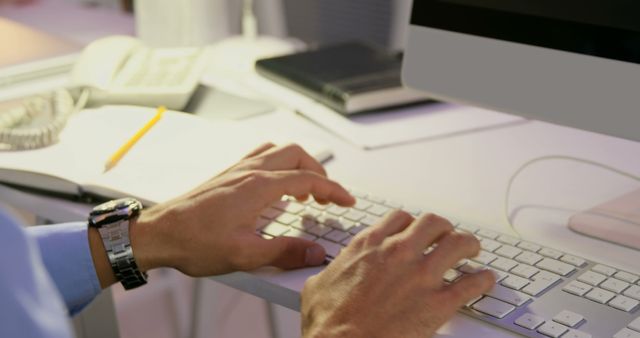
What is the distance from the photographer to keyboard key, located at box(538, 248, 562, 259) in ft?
2.59

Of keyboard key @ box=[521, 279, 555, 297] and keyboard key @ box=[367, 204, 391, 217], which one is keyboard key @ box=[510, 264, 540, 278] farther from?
keyboard key @ box=[367, 204, 391, 217]

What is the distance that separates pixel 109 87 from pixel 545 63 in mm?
607

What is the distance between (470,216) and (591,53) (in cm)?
20

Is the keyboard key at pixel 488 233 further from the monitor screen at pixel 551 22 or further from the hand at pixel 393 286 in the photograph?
the monitor screen at pixel 551 22

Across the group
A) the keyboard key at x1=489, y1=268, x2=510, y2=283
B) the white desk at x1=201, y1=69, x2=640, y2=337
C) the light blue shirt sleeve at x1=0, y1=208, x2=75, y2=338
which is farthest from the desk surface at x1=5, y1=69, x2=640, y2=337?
the light blue shirt sleeve at x1=0, y1=208, x2=75, y2=338

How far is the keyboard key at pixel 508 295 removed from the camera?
0.72 metres

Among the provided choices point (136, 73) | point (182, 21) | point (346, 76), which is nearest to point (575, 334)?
point (346, 76)

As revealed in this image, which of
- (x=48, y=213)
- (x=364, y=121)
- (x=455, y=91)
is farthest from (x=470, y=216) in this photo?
(x=48, y=213)

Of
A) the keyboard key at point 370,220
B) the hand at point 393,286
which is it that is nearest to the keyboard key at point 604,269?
the hand at point 393,286

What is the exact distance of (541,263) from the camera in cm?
78

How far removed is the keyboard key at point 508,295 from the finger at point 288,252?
16cm

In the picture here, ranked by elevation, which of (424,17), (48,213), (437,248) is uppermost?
(424,17)

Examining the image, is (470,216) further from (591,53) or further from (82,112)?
(82,112)

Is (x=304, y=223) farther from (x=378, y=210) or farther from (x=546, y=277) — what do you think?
(x=546, y=277)
